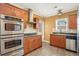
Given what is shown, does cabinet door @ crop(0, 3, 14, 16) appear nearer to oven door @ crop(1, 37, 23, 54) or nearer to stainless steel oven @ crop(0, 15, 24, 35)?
stainless steel oven @ crop(0, 15, 24, 35)

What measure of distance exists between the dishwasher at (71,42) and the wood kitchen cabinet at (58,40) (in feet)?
0.27

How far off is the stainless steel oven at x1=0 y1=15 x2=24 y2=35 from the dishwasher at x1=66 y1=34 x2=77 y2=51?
38.5 inches

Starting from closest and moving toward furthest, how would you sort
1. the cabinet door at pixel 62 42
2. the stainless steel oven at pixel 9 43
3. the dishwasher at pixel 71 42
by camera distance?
the stainless steel oven at pixel 9 43 → the dishwasher at pixel 71 42 → the cabinet door at pixel 62 42

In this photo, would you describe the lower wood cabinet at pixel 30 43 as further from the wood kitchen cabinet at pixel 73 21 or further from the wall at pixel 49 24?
the wood kitchen cabinet at pixel 73 21

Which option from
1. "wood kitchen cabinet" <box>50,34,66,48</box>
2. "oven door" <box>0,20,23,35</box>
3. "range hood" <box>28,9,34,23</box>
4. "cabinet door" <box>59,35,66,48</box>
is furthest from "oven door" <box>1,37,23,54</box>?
"cabinet door" <box>59,35,66,48</box>

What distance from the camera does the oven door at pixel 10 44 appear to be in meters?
1.24

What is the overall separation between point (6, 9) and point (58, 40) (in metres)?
1.16

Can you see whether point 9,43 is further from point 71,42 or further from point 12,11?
point 71,42

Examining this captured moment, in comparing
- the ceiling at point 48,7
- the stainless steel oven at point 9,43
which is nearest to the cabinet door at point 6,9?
the ceiling at point 48,7

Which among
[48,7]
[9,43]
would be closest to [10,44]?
[9,43]

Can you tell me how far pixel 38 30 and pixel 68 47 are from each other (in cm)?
71

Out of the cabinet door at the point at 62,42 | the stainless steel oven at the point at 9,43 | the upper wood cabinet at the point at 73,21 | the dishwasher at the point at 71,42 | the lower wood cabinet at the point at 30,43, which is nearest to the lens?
the stainless steel oven at the point at 9,43

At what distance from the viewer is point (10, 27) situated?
52.1 inches

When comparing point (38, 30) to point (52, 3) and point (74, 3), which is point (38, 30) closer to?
point (52, 3)
